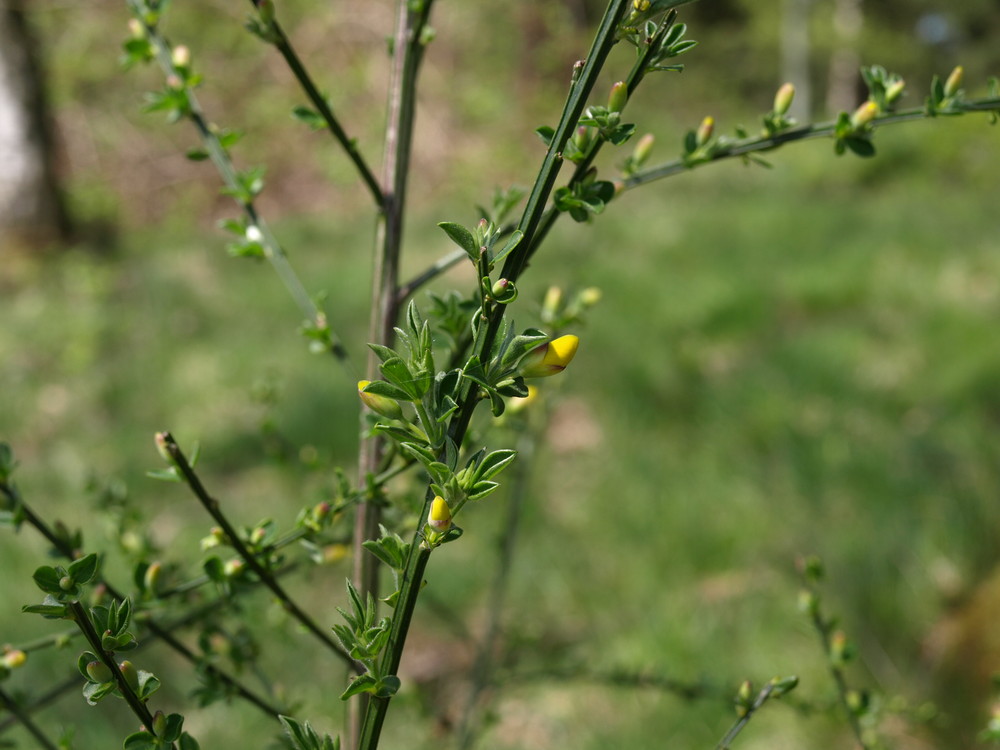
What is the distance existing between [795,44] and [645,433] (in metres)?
10.5

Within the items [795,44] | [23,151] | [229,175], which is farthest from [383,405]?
[795,44]

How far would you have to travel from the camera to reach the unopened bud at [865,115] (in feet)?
2.14

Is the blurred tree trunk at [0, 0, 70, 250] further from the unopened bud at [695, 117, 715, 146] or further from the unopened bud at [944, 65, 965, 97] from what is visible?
the unopened bud at [944, 65, 965, 97]

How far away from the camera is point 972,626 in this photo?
73.1 inches

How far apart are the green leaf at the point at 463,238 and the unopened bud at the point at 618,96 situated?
0.13 m

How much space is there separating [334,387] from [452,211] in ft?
9.23

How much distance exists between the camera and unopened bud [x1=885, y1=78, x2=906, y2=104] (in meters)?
0.66

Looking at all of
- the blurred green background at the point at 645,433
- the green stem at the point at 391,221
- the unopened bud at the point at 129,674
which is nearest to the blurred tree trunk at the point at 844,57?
the blurred green background at the point at 645,433

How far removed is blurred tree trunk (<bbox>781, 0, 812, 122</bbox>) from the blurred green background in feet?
18.5

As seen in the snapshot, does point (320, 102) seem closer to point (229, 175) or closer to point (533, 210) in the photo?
point (229, 175)

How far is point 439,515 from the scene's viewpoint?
0.44 metres

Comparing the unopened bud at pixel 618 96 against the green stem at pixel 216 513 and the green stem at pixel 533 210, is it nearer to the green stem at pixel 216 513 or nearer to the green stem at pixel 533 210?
the green stem at pixel 533 210

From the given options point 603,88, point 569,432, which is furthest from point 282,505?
point 603,88

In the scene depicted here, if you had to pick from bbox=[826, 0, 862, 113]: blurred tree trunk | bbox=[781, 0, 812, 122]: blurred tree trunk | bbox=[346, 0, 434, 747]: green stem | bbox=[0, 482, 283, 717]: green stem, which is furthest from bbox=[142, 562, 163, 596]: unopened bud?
bbox=[826, 0, 862, 113]: blurred tree trunk
